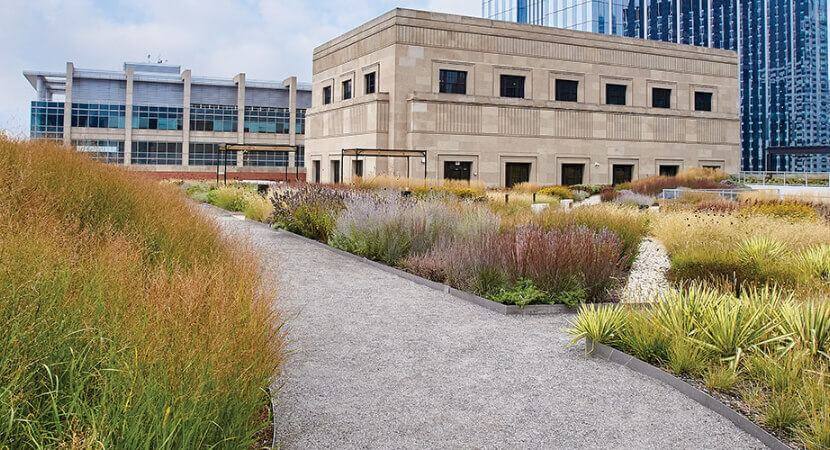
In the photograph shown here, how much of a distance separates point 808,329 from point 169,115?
78266 millimetres

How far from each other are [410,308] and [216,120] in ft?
244

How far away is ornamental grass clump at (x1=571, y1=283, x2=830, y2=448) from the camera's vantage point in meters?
4.61

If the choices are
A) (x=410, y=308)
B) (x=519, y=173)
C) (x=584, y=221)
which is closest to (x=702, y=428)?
(x=410, y=308)

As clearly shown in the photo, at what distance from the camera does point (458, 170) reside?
3947cm

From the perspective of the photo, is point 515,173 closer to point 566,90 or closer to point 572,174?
point 572,174

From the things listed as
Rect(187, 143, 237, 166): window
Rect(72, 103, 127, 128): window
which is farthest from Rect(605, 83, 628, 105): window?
Rect(72, 103, 127, 128): window

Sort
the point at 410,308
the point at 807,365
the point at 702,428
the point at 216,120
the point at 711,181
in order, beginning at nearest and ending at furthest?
the point at 702,428, the point at 807,365, the point at 410,308, the point at 711,181, the point at 216,120

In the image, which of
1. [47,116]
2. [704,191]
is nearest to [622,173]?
[704,191]

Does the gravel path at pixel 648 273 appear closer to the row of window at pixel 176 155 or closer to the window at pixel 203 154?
the row of window at pixel 176 155

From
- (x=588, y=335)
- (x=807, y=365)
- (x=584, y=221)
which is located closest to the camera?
(x=807, y=365)

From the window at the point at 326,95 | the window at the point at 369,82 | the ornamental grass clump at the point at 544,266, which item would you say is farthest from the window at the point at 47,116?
the ornamental grass clump at the point at 544,266

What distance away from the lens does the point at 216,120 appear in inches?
3063

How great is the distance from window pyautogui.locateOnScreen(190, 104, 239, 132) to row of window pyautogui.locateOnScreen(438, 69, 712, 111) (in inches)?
1794

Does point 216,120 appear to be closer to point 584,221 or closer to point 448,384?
point 584,221
